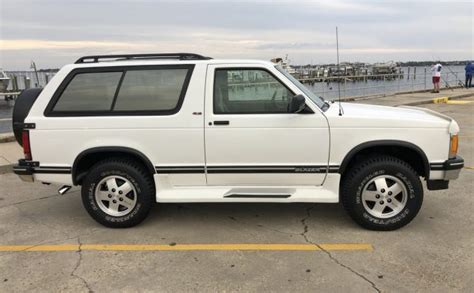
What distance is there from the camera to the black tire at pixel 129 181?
456cm

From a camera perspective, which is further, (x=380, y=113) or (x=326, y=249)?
(x=380, y=113)

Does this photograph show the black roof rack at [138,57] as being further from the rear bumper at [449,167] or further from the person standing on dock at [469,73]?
the person standing on dock at [469,73]

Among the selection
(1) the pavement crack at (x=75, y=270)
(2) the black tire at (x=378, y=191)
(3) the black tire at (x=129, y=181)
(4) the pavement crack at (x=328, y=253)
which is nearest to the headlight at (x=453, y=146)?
(2) the black tire at (x=378, y=191)

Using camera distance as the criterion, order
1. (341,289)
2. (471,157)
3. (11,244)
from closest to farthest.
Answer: (341,289), (11,244), (471,157)

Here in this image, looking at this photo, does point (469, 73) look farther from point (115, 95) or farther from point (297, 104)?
point (115, 95)

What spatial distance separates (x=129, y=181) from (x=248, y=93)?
155 cm

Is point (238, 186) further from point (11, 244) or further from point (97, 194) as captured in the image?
point (11, 244)

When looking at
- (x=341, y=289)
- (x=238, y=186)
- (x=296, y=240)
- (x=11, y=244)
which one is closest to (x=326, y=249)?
(x=296, y=240)

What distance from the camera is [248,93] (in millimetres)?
4492

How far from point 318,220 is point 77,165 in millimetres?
2680

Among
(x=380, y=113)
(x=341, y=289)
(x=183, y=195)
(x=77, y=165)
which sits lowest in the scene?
(x=341, y=289)

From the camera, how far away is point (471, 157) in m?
7.74

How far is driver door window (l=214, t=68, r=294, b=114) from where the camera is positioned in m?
4.41

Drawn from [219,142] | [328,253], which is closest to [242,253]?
[328,253]
